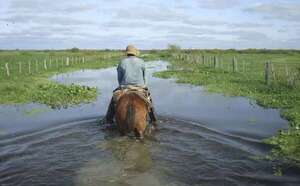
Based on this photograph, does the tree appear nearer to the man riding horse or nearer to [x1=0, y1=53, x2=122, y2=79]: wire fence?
[x1=0, y1=53, x2=122, y2=79]: wire fence

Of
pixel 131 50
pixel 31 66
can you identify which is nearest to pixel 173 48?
pixel 31 66

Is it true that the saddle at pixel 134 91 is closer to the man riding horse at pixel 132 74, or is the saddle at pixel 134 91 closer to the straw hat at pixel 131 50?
the man riding horse at pixel 132 74

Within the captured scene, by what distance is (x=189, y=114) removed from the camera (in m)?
14.7

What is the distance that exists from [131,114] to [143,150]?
1011mm

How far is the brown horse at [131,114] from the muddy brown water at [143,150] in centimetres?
31

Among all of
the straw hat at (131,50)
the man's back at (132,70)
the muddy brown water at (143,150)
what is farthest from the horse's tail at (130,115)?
the straw hat at (131,50)

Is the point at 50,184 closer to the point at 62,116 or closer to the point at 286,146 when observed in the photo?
the point at 286,146

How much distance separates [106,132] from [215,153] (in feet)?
11.1

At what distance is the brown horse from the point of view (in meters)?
10.0

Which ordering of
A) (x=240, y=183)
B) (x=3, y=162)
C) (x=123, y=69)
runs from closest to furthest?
(x=240, y=183) < (x=3, y=162) < (x=123, y=69)

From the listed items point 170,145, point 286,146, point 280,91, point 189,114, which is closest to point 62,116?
point 189,114

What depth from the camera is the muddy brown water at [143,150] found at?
24.7 ft

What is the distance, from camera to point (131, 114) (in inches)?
394

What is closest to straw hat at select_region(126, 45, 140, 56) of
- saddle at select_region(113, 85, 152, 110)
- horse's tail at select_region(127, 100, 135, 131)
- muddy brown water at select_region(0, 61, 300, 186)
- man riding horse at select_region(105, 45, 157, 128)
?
man riding horse at select_region(105, 45, 157, 128)
